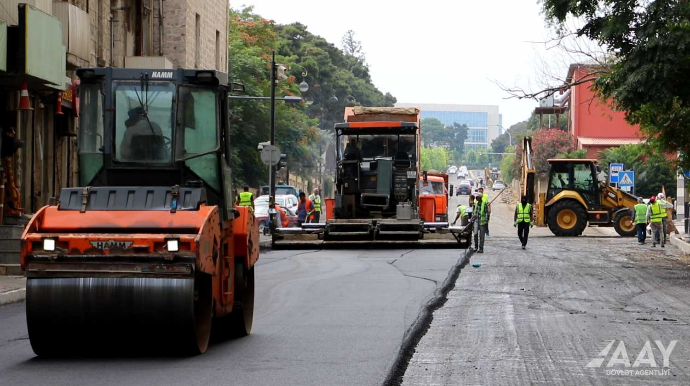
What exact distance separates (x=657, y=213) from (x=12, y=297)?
22665 mm

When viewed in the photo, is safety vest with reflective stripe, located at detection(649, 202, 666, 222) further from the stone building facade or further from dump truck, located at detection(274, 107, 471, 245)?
the stone building facade

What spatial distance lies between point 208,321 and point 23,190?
1675cm

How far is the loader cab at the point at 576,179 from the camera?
39438mm

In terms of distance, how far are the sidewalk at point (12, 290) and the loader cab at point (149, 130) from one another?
17.6 ft

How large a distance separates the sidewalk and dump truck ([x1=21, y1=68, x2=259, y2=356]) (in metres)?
5.40

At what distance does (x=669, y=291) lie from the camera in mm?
17734

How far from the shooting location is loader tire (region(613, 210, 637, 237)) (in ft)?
128

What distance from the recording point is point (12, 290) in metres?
15.8

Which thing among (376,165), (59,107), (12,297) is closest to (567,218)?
(376,165)

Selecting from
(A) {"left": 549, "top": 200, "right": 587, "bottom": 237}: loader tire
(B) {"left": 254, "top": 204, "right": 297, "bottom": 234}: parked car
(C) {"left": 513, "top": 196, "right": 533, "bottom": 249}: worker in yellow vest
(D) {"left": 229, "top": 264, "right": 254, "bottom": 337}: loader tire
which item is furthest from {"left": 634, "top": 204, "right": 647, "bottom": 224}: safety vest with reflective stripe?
(D) {"left": 229, "top": 264, "right": 254, "bottom": 337}: loader tire

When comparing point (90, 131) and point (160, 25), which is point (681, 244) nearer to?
point (160, 25)

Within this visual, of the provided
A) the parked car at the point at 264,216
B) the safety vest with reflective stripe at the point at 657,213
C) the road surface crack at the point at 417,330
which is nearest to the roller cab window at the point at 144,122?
the road surface crack at the point at 417,330

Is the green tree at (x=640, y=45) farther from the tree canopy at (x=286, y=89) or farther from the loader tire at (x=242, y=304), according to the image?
the tree canopy at (x=286, y=89)

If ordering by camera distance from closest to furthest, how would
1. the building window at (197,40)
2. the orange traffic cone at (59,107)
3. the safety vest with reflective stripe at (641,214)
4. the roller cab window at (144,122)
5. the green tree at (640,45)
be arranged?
the roller cab window at (144,122) < the green tree at (640,45) < the orange traffic cone at (59,107) < the safety vest with reflective stripe at (641,214) < the building window at (197,40)
